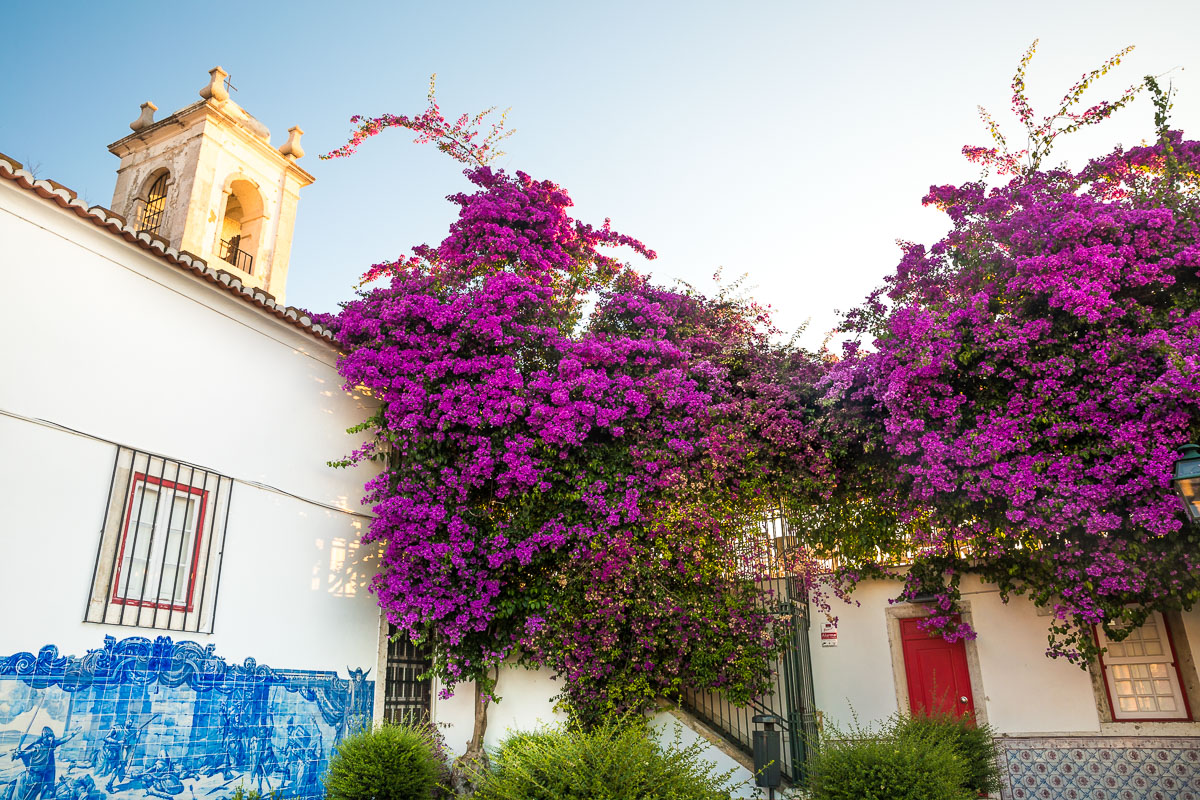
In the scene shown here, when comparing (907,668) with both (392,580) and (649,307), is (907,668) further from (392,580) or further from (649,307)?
(392,580)

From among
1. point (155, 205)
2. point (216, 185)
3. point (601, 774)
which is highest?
point (216, 185)

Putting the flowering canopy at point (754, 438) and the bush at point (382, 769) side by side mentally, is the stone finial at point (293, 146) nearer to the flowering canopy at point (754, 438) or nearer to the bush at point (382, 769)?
the flowering canopy at point (754, 438)

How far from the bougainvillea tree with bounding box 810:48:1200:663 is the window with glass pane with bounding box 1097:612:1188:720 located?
0.50 meters

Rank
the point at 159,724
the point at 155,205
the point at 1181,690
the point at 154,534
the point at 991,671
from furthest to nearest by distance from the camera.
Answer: the point at 155,205
the point at 991,671
the point at 1181,690
the point at 154,534
the point at 159,724

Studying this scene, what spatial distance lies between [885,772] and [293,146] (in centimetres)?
1966

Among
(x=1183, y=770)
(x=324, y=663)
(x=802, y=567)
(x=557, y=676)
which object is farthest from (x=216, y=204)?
(x=1183, y=770)

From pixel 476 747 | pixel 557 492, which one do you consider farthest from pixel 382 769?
pixel 557 492

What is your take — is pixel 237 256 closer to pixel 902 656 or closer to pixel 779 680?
pixel 779 680

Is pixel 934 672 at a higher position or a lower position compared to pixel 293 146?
lower

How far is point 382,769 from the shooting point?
305 inches

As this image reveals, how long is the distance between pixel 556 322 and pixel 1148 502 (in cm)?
687

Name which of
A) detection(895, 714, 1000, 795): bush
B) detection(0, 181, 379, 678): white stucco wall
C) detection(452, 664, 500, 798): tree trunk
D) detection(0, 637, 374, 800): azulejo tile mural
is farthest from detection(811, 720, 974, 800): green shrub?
detection(0, 181, 379, 678): white stucco wall

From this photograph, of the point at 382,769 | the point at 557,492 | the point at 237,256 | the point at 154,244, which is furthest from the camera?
the point at 237,256

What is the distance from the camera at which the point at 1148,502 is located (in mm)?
7375
